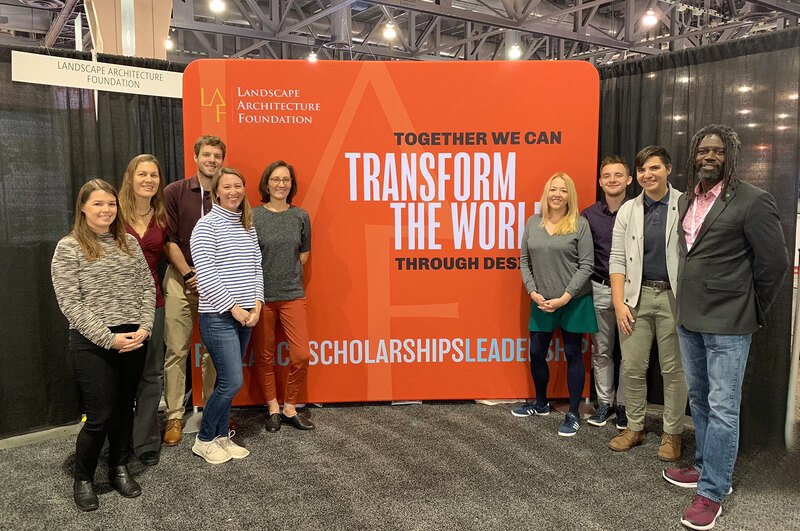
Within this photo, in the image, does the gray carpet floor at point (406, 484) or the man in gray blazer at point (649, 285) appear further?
the man in gray blazer at point (649, 285)

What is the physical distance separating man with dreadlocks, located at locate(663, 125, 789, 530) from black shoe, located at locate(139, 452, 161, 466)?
101 inches

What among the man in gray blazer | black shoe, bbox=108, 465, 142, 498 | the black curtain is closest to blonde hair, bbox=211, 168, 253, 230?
the black curtain

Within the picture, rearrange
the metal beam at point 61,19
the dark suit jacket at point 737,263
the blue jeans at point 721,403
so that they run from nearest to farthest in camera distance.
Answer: the dark suit jacket at point 737,263
the blue jeans at point 721,403
the metal beam at point 61,19

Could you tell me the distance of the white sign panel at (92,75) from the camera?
3.12 metres

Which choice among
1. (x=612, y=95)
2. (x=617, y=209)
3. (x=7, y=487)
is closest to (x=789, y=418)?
(x=617, y=209)

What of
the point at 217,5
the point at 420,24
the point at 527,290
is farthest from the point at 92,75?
the point at 420,24

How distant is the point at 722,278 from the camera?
7.59ft

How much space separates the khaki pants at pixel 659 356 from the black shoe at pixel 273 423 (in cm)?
202

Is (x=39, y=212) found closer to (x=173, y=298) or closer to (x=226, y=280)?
(x=173, y=298)

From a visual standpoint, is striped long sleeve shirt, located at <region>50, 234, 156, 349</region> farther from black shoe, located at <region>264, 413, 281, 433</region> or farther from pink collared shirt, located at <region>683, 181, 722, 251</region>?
pink collared shirt, located at <region>683, 181, 722, 251</region>

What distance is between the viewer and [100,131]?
344 cm

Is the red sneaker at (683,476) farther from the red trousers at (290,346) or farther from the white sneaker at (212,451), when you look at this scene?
the white sneaker at (212,451)

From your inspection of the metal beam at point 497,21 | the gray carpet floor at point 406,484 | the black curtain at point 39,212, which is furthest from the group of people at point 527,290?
the metal beam at point 497,21

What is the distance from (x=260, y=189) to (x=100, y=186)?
1.03 meters
